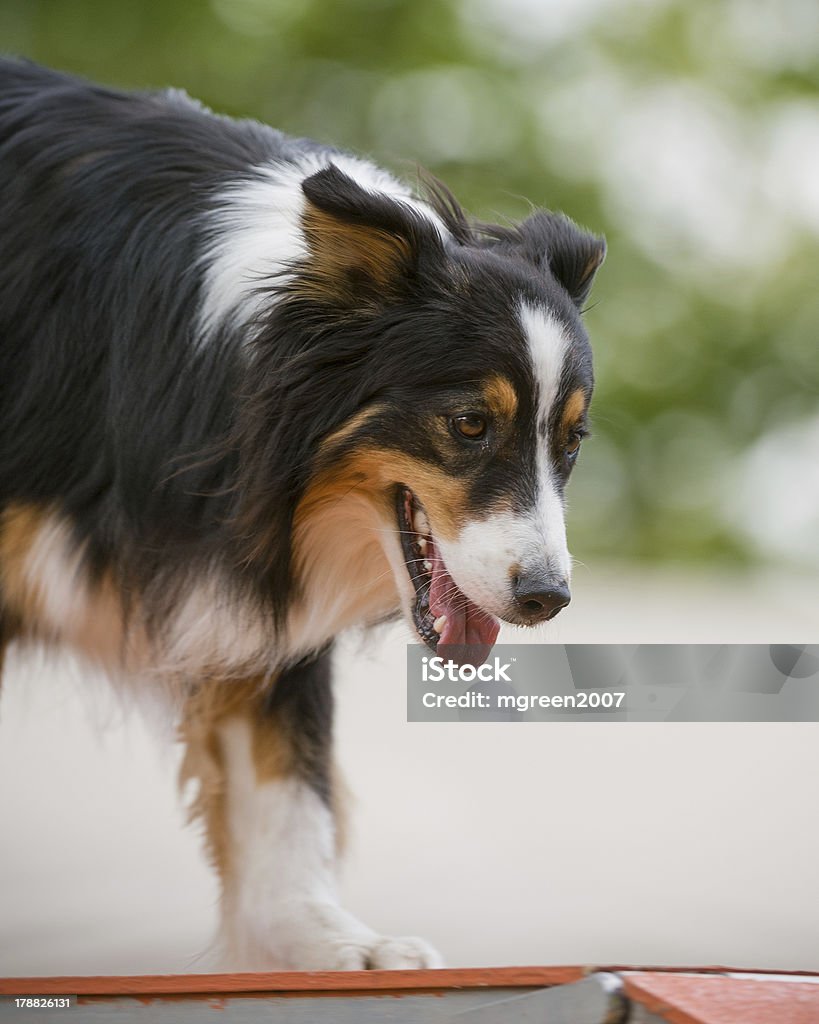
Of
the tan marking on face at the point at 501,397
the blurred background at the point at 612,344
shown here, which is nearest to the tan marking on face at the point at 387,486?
the tan marking on face at the point at 501,397

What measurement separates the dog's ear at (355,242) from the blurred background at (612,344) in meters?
1.24

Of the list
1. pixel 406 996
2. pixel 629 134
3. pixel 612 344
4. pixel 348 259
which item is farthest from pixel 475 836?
pixel 629 134

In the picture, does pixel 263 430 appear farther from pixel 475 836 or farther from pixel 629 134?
Answer: pixel 629 134

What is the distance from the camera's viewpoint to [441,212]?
211 cm

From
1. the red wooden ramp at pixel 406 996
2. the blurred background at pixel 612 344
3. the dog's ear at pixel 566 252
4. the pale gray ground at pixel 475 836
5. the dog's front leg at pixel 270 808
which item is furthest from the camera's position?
the blurred background at pixel 612 344

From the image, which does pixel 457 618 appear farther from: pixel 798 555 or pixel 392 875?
pixel 798 555

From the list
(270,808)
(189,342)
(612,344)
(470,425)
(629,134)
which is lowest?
(270,808)

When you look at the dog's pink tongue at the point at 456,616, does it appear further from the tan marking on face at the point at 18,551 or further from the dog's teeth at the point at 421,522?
the tan marking on face at the point at 18,551

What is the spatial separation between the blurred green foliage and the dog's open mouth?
3663mm

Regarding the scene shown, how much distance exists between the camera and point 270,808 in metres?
2.32

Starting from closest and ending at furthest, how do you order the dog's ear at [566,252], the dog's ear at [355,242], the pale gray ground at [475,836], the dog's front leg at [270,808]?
the dog's ear at [355,242] → the dog's ear at [566,252] → the dog's front leg at [270,808] → the pale gray ground at [475,836]

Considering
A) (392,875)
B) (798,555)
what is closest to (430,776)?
(392,875)

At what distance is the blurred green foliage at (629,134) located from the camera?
590cm

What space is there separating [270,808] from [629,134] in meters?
4.97
